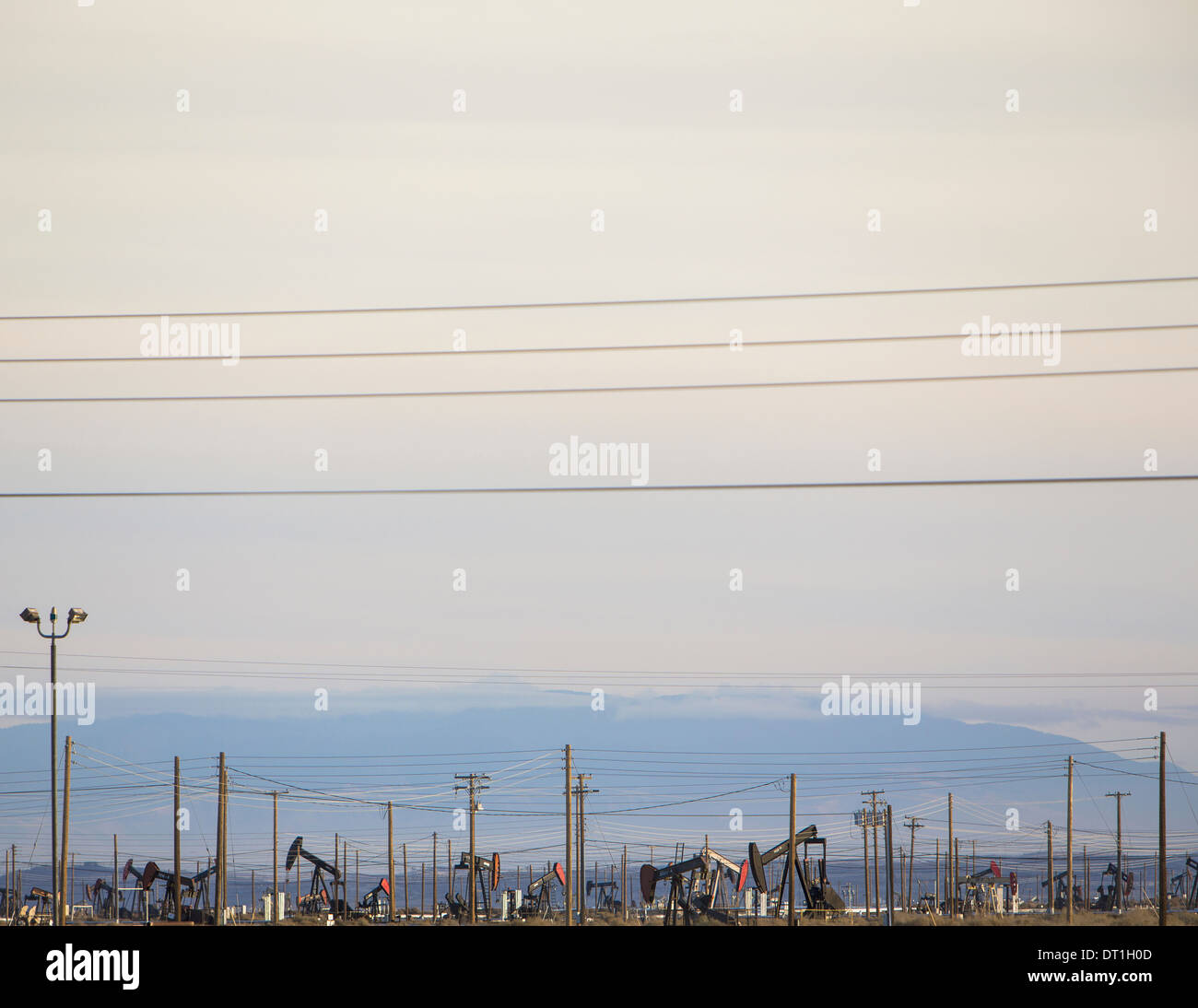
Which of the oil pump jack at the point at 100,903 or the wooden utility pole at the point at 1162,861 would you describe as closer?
the wooden utility pole at the point at 1162,861

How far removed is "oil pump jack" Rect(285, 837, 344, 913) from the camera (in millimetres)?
57188

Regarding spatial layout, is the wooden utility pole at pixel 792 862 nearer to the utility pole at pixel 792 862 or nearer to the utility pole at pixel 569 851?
the utility pole at pixel 792 862

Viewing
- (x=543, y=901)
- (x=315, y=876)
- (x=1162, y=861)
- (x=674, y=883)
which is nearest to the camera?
(x=1162, y=861)

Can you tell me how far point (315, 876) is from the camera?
63969 mm

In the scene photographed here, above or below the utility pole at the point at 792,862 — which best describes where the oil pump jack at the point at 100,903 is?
below

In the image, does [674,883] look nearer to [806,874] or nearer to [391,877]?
[806,874]

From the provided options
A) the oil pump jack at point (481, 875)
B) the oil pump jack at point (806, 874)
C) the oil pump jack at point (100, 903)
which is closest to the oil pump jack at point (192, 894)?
the oil pump jack at point (100, 903)

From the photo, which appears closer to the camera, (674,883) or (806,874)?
(806,874)

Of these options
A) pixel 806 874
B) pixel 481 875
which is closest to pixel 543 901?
pixel 481 875

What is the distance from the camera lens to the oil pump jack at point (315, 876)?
188 feet
